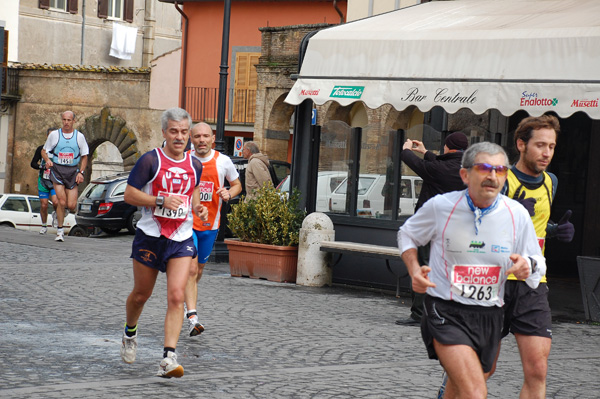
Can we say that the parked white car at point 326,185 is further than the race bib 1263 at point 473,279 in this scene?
Yes

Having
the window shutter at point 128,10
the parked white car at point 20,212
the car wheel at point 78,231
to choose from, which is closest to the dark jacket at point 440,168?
the car wheel at point 78,231

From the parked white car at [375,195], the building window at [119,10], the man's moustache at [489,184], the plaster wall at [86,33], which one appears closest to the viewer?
the man's moustache at [489,184]

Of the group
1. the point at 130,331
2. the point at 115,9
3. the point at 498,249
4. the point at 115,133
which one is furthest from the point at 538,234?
the point at 115,9

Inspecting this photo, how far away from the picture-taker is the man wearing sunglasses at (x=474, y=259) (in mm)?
4949

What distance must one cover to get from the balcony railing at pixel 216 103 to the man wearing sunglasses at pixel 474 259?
3096cm

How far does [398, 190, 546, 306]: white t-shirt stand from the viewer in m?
4.98

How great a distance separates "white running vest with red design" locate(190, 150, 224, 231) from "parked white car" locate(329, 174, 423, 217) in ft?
13.9

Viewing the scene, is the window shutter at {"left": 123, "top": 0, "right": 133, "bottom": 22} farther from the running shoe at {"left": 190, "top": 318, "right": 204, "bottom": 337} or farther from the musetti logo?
the running shoe at {"left": 190, "top": 318, "right": 204, "bottom": 337}

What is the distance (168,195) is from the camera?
7270mm

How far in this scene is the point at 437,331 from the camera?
16.4 feet

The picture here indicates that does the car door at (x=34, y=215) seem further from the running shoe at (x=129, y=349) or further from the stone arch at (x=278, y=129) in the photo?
the running shoe at (x=129, y=349)

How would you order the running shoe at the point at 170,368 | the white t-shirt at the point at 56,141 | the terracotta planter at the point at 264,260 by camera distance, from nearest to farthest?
1. the running shoe at the point at 170,368
2. the terracotta planter at the point at 264,260
3. the white t-shirt at the point at 56,141

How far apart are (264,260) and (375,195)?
1638 mm

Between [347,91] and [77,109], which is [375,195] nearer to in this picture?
[347,91]
